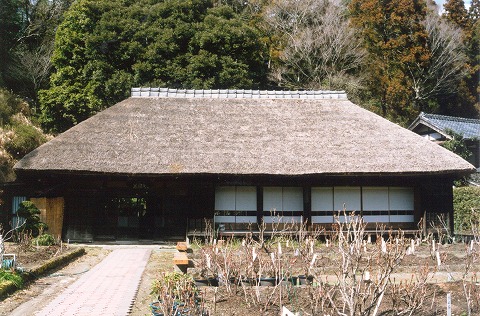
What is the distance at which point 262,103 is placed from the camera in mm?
19531

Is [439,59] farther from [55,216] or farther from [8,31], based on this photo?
[8,31]

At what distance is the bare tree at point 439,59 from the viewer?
31.4 metres

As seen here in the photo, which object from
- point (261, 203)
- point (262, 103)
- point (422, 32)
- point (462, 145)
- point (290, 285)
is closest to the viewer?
point (290, 285)

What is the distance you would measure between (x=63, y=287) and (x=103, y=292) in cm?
92

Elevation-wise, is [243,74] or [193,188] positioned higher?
[243,74]

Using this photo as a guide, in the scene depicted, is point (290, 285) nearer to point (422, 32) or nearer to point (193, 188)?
point (193, 188)

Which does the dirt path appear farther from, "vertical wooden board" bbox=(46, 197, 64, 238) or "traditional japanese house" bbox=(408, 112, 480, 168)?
"traditional japanese house" bbox=(408, 112, 480, 168)

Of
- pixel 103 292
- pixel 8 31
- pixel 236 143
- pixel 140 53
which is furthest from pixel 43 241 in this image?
pixel 8 31

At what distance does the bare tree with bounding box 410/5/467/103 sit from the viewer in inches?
1236

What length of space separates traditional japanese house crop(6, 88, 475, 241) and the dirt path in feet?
9.76

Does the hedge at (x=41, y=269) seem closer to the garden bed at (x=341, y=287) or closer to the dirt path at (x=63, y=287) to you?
the dirt path at (x=63, y=287)

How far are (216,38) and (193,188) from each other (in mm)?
13339

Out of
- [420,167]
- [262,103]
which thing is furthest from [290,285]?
[262,103]

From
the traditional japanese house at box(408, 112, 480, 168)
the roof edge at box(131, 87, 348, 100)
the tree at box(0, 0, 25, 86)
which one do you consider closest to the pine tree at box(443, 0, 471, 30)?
the traditional japanese house at box(408, 112, 480, 168)
